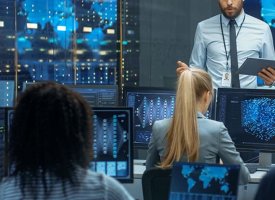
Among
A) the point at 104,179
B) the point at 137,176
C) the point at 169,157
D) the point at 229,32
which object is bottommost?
the point at 137,176

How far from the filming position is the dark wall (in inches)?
297

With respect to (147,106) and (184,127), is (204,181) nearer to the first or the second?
(184,127)

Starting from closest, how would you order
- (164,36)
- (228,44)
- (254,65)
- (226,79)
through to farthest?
(254,65)
(226,79)
(228,44)
(164,36)

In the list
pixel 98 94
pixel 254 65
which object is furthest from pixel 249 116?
pixel 98 94

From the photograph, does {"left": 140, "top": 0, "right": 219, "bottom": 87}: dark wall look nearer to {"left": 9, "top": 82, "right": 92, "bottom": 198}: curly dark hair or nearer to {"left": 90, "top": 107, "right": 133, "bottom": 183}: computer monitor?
{"left": 90, "top": 107, "right": 133, "bottom": 183}: computer monitor

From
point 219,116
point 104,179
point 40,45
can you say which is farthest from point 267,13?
point 104,179

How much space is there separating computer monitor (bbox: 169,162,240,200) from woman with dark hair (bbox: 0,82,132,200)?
0.50m

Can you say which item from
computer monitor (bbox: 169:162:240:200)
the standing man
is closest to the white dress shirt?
the standing man

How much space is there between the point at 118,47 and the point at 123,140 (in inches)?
162

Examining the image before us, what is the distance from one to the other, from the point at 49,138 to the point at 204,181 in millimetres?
741

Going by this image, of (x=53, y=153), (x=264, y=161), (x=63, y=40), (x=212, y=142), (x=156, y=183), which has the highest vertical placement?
(x=63, y=40)

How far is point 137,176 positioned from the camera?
4328mm

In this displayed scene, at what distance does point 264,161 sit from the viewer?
454 cm

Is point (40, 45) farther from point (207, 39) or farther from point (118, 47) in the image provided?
point (207, 39)
